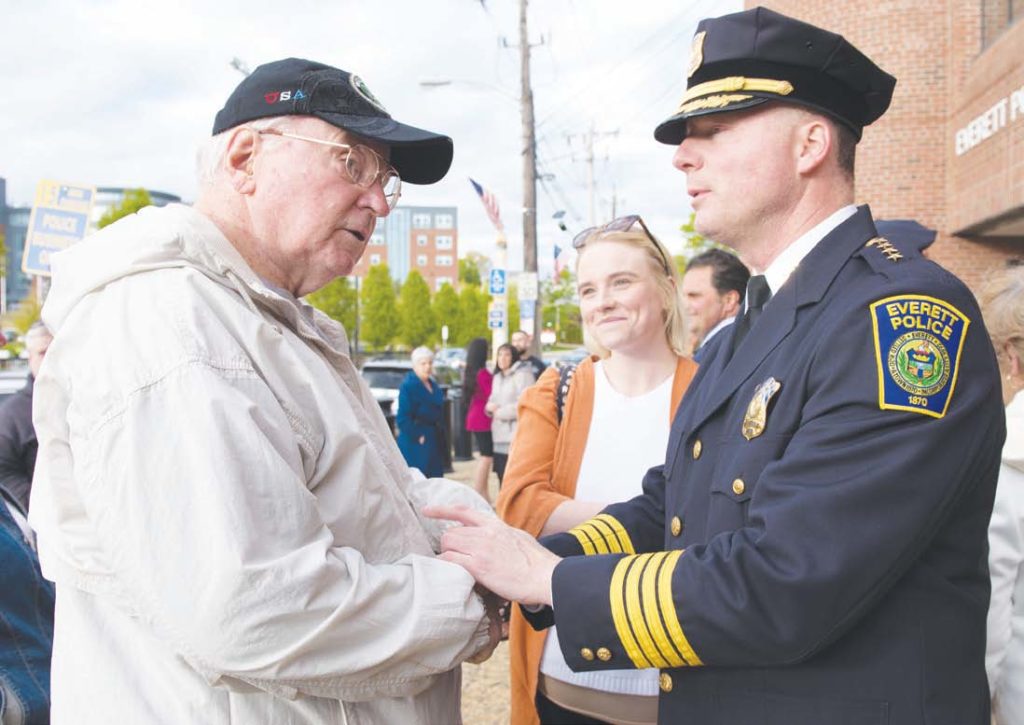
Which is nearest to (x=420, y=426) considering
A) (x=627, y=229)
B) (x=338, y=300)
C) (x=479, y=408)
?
(x=479, y=408)

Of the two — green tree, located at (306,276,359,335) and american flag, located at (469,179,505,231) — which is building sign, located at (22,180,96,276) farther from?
green tree, located at (306,276,359,335)

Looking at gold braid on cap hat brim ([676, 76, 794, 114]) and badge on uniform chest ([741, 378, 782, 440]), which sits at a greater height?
gold braid on cap hat brim ([676, 76, 794, 114])

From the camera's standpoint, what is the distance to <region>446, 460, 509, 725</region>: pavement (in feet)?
15.4

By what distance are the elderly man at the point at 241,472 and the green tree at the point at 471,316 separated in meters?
60.0

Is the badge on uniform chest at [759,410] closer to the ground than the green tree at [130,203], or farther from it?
closer to the ground

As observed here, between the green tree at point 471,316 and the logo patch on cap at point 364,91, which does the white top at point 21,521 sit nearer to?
the logo patch on cap at point 364,91

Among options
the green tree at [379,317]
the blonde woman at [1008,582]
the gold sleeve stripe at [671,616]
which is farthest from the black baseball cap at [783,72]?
the green tree at [379,317]

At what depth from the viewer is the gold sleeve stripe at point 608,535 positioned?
7.44ft

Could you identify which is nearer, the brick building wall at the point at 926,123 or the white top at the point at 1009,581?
the white top at the point at 1009,581

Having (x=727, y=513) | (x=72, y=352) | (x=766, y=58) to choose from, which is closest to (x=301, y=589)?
(x=72, y=352)

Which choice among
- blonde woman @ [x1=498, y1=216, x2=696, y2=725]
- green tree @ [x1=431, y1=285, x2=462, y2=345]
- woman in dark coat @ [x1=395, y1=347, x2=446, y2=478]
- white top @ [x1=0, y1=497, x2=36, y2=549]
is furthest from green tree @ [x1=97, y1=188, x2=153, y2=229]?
green tree @ [x1=431, y1=285, x2=462, y2=345]

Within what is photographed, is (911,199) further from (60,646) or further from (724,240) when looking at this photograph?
(60,646)

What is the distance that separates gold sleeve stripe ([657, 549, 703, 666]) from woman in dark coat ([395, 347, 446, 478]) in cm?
788

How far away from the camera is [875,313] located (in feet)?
5.15
